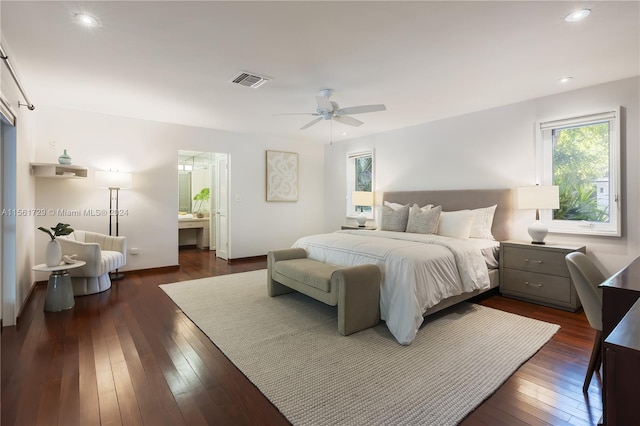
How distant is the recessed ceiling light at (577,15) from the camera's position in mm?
2127

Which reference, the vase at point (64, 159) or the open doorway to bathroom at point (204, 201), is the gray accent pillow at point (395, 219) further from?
the vase at point (64, 159)

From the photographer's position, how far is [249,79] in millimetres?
3305

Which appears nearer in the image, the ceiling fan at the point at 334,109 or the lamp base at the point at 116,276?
the ceiling fan at the point at 334,109

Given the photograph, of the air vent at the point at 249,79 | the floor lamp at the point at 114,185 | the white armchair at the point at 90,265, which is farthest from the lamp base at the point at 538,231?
the floor lamp at the point at 114,185

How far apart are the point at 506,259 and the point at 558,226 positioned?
793 mm

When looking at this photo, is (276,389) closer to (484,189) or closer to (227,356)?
(227,356)

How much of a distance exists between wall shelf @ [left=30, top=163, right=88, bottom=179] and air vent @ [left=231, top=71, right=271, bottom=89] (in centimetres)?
266

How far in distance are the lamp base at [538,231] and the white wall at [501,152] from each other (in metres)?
0.30

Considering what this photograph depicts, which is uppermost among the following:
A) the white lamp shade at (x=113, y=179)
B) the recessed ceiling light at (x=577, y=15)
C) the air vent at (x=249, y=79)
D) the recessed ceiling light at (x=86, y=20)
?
the air vent at (x=249, y=79)

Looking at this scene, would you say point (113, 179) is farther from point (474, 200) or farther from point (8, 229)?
point (474, 200)

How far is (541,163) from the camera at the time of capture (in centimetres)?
388

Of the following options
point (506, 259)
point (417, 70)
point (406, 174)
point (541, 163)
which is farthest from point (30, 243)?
point (541, 163)

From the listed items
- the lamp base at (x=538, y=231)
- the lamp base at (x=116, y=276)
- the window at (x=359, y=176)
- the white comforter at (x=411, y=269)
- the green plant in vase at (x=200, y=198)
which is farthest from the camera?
the green plant in vase at (x=200, y=198)

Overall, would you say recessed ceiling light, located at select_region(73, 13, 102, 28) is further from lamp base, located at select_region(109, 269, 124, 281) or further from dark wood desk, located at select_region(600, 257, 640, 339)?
dark wood desk, located at select_region(600, 257, 640, 339)
